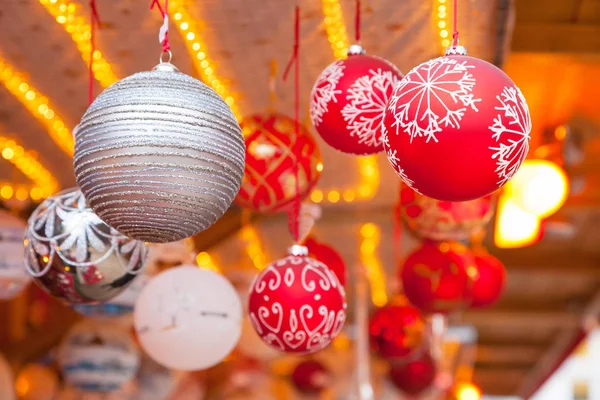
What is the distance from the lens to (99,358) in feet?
14.3

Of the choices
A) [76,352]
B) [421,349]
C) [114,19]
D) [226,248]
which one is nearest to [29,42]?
[114,19]

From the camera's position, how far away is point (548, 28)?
15.9 feet

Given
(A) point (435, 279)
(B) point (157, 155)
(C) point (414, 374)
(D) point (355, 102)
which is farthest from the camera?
(C) point (414, 374)

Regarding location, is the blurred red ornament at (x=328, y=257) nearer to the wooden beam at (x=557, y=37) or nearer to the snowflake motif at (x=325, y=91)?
the snowflake motif at (x=325, y=91)

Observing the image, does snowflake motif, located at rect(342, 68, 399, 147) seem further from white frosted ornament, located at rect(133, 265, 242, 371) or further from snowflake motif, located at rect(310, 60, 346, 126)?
white frosted ornament, located at rect(133, 265, 242, 371)

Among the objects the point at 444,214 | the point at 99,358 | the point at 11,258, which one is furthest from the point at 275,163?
the point at 99,358

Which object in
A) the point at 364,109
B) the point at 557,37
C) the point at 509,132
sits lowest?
the point at 557,37

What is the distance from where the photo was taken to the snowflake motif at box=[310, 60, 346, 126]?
284 centimetres

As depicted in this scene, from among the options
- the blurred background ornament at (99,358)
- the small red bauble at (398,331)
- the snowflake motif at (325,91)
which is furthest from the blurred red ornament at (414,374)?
the snowflake motif at (325,91)

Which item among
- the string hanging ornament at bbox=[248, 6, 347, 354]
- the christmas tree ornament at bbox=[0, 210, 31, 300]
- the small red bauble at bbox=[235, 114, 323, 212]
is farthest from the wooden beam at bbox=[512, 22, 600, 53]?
the christmas tree ornament at bbox=[0, 210, 31, 300]

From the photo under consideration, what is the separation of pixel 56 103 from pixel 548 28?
249 cm

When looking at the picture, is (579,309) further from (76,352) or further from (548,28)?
(76,352)

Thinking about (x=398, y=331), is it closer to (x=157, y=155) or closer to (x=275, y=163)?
(x=275, y=163)

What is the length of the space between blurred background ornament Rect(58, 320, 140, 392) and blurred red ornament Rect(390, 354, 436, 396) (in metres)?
1.67
